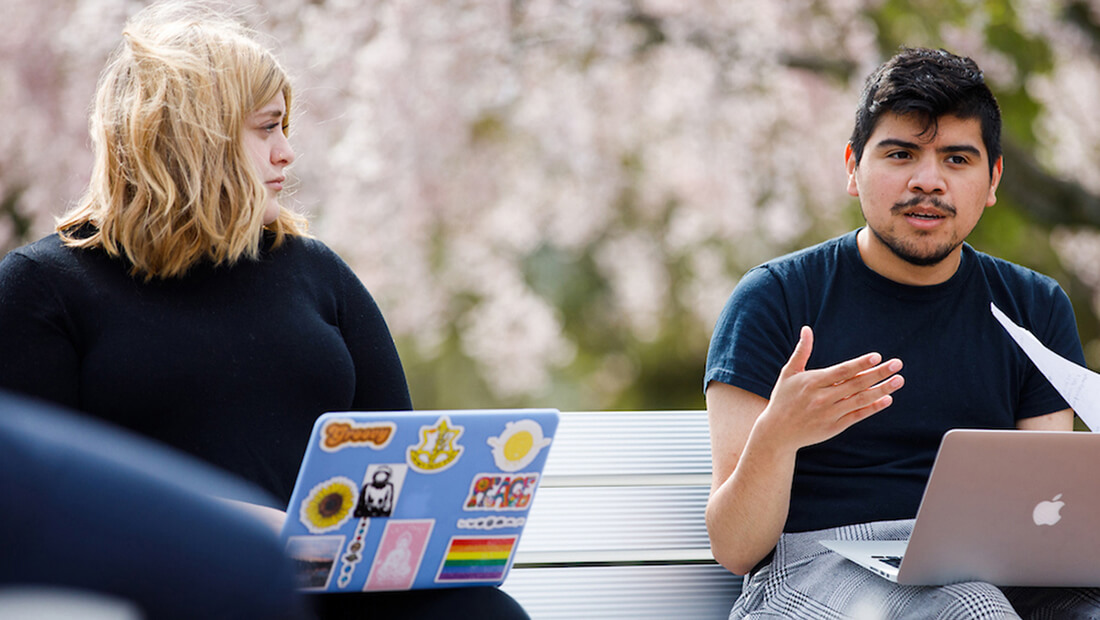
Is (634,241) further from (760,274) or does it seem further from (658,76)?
(760,274)

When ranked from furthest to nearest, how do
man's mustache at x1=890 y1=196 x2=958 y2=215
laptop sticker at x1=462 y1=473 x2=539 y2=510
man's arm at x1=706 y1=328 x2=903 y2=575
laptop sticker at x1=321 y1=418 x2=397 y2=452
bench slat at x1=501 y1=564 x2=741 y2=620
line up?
bench slat at x1=501 y1=564 x2=741 y2=620, man's mustache at x1=890 y1=196 x2=958 y2=215, man's arm at x1=706 y1=328 x2=903 y2=575, laptop sticker at x1=462 y1=473 x2=539 y2=510, laptop sticker at x1=321 y1=418 x2=397 y2=452

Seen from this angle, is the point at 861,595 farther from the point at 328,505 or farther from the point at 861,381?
the point at 328,505

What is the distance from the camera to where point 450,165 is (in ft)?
16.7

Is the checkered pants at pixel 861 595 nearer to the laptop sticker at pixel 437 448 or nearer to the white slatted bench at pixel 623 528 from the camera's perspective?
the white slatted bench at pixel 623 528

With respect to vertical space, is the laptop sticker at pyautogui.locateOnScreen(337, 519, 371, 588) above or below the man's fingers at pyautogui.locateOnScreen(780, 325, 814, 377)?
below

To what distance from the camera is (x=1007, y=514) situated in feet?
4.33

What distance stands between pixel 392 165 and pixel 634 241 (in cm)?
139

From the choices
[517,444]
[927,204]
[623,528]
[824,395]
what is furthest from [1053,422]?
[517,444]

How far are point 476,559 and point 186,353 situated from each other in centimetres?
49

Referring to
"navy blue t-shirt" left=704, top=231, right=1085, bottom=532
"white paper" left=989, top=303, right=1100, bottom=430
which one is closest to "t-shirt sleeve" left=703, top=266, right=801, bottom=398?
"navy blue t-shirt" left=704, top=231, right=1085, bottom=532

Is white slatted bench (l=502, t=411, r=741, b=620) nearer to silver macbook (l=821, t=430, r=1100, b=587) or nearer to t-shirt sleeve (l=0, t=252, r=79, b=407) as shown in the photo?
silver macbook (l=821, t=430, r=1100, b=587)

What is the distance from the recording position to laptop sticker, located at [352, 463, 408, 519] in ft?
3.81

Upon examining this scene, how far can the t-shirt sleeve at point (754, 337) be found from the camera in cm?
162

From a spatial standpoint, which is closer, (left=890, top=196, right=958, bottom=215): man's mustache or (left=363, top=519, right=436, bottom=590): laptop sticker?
(left=363, top=519, right=436, bottom=590): laptop sticker
